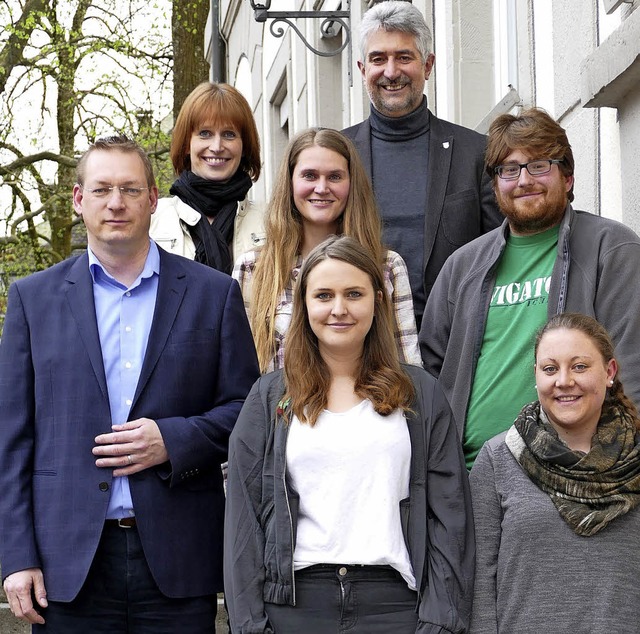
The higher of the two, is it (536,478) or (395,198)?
(395,198)

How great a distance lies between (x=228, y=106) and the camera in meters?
5.17

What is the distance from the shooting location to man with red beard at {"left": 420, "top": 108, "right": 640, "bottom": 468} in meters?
4.08

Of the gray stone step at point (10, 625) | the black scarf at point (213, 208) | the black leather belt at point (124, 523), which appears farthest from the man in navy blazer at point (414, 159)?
the gray stone step at point (10, 625)

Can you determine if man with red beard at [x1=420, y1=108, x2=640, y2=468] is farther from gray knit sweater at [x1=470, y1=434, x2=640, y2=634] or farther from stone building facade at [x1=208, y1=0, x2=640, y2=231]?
stone building facade at [x1=208, y1=0, x2=640, y2=231]

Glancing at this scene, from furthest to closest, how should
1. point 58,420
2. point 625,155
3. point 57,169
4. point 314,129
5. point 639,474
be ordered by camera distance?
point 57,169, point 625,155, point 314,129, point 58,420, point 639,474

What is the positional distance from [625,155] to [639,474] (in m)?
1.82

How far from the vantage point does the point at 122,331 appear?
397 centimetres

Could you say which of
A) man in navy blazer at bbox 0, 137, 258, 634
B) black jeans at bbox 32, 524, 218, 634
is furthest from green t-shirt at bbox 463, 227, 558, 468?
black jeans at bbox 32, 524, 218, 634

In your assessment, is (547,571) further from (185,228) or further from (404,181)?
(185,228)

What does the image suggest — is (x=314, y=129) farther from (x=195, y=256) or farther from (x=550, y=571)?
(x=550, y=571)

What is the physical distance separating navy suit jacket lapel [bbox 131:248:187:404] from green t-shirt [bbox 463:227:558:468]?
0.98 m

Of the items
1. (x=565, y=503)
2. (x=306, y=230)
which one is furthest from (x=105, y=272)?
(x=565, y=503)

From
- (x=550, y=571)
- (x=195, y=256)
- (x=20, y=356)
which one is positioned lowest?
(x=550, y=571)

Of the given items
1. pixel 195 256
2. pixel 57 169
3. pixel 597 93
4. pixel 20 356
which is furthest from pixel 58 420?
pixel 57 169
